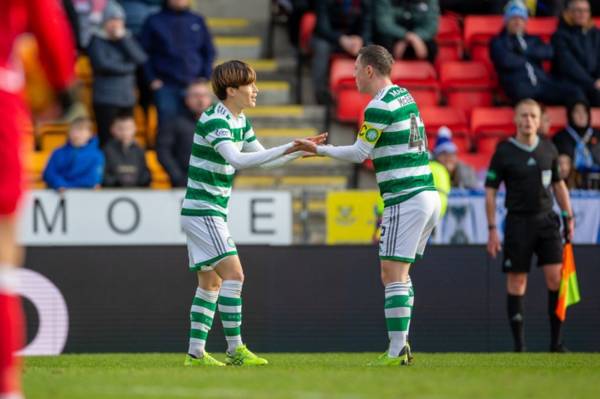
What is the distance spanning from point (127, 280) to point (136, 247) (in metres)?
0.33

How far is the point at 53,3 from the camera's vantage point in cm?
582

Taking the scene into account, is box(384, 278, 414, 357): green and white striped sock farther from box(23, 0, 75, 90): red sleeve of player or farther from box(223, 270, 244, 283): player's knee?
box(23, 0, 75, 90): red sleeve of player

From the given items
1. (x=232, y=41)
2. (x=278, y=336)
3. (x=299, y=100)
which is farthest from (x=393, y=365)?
(x=232, y=41)

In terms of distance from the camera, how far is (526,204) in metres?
12.6

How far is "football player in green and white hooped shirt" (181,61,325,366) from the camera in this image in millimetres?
9688

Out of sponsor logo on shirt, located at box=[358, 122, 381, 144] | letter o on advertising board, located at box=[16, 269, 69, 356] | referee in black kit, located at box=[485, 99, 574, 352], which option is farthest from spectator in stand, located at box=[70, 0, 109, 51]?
sponsor logo on shirt, located at box=[358, 122, 381, 144]

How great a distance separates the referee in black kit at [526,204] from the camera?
41.3 ft

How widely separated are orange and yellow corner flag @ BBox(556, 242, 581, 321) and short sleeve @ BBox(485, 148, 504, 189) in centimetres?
92

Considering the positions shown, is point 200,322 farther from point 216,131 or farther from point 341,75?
point 341,75

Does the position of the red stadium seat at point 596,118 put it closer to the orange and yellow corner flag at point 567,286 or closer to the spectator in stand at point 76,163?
the orange and yellow corner flag at point 567,286

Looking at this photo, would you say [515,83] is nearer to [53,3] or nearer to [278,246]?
[278,246]

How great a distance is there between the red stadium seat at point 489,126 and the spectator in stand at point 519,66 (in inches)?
11.8

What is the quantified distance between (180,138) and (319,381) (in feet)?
27.8

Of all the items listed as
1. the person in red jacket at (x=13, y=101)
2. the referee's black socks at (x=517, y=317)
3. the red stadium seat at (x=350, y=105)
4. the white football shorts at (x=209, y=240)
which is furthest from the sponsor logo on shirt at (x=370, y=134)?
the red stadium seat at (x=350, y=105)
